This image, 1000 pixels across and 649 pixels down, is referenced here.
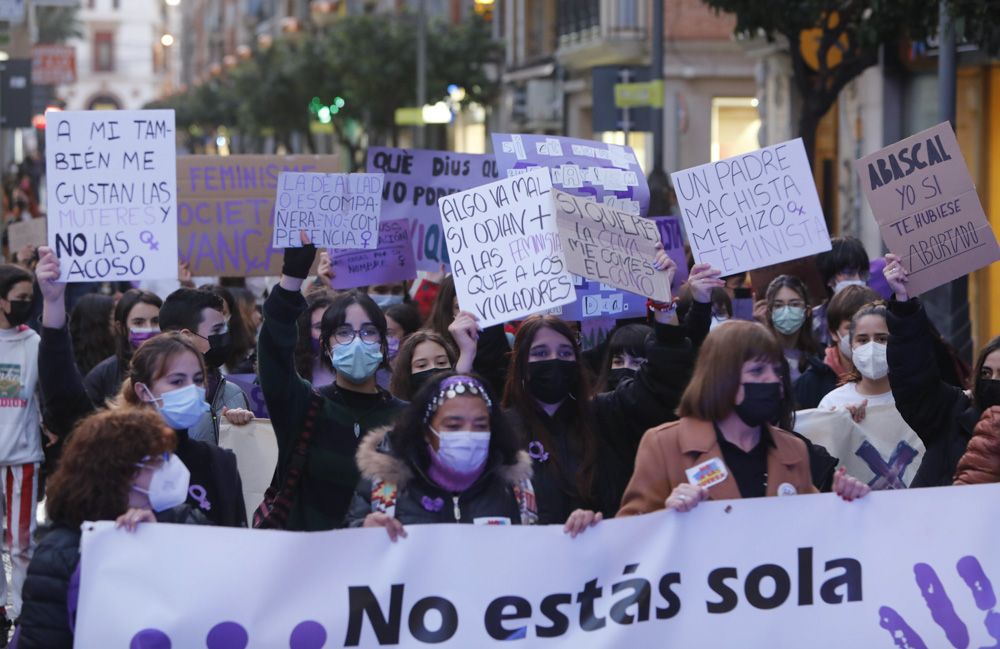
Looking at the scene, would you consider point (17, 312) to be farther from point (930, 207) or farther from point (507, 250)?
point (930, 207)

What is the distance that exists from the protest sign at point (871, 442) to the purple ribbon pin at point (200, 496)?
236cm

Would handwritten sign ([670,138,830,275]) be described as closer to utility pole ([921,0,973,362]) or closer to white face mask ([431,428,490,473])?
white face mask ([431,428,490,473])

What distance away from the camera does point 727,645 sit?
4.96 metres

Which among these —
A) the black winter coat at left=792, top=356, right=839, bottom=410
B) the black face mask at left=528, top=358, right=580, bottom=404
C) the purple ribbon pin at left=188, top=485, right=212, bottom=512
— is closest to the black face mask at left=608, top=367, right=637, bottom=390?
the black face mask at left=528, top=358, right=580, bottom=404

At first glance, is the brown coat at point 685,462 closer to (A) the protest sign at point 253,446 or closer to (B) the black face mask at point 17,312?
(A) the protest sign at point 253,446

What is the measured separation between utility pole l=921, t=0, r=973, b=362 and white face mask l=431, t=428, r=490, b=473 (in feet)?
23.2

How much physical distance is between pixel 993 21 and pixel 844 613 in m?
7.07

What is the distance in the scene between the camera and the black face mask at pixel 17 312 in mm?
7504

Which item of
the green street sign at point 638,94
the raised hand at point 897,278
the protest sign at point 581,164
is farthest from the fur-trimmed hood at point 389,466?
the green street sign at point 638,94

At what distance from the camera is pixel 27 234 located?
41.8 feet

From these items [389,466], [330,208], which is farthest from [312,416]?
[330,208]

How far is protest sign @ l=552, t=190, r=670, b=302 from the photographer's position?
5961mm

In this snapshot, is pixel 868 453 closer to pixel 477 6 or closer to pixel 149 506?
pixel 149 506

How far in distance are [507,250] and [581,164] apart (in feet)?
5.98
